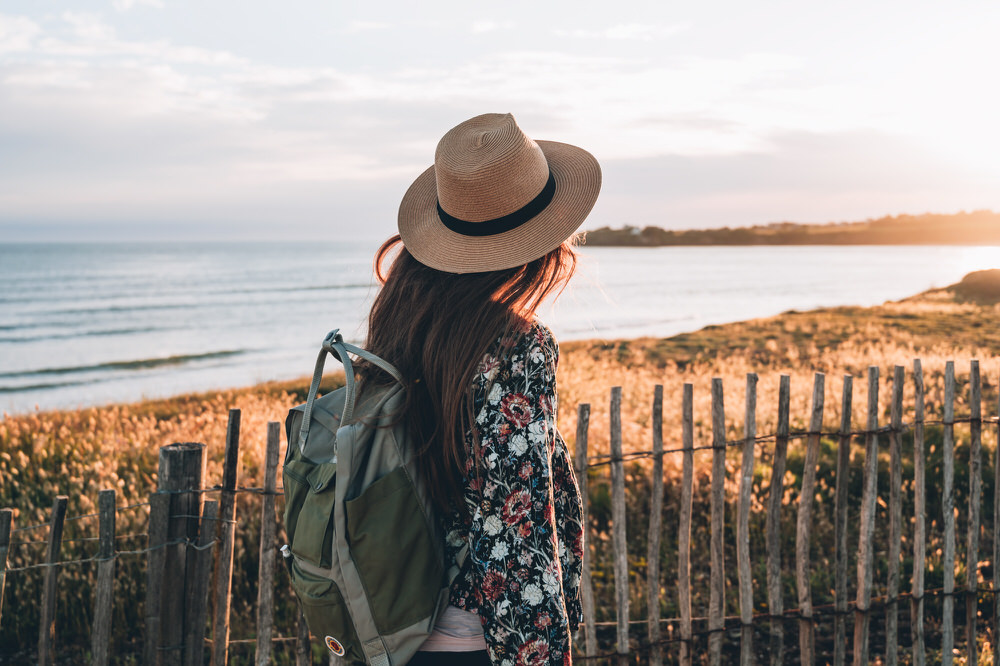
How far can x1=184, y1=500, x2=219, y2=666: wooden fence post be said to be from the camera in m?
Result: 2.79

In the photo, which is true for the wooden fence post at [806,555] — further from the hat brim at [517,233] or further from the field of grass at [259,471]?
the hat brim at [517,233]

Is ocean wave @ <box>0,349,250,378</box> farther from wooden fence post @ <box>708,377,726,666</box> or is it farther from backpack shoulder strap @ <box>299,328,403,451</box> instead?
backpack shoulder strap @ <box>299,328,403,451</box>

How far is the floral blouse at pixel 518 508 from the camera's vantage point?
158cm

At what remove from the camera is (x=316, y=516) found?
5.46 feet

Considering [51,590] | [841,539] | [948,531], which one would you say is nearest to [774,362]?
[948,531]

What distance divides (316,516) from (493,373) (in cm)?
50

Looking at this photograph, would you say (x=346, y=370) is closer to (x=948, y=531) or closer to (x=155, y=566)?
(x=155, y=566)

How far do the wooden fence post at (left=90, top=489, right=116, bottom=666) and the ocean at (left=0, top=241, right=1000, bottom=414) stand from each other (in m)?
1.18

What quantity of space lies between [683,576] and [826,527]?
9.67 feet

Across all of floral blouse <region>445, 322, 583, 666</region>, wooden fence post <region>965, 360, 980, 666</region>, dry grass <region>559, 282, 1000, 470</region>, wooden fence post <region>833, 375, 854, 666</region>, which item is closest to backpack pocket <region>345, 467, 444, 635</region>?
floral blouse <region>445, 322, 583, 666</region>

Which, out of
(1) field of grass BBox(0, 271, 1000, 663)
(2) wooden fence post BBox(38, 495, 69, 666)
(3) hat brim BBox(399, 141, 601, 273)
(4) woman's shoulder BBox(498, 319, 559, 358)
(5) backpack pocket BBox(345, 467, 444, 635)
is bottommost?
(1) field of grass BBox(0, 271, 1000, 663)

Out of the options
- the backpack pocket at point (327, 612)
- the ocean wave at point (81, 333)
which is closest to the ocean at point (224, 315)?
the ocean wave at point (81, 333)

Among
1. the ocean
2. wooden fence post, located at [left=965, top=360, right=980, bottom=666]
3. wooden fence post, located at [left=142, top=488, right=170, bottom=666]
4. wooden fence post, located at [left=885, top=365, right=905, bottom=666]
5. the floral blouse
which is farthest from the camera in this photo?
the ocean

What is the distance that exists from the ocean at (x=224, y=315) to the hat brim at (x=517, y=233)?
123 mm
